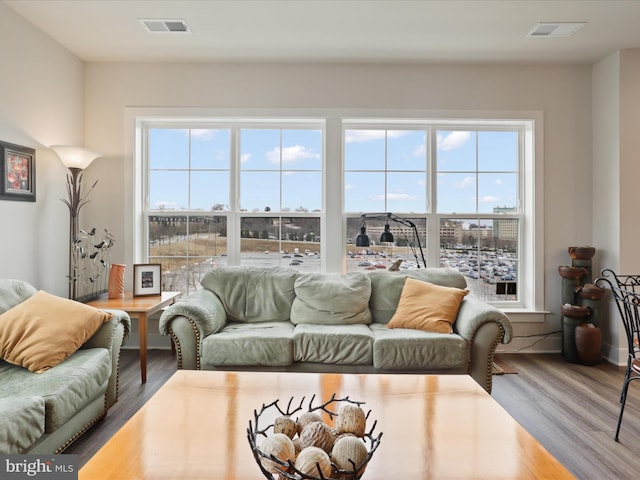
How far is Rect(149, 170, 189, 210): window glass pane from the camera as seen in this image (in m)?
4.27

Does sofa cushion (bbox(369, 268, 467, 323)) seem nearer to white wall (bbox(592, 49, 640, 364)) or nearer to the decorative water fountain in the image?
the decorative water fountain

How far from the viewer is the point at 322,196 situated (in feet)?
14.0

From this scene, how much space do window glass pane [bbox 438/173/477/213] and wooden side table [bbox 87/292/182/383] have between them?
2.81 meters

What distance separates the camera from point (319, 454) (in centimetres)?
105

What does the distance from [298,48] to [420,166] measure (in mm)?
1650

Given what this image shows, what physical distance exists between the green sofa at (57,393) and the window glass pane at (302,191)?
201 centimetres

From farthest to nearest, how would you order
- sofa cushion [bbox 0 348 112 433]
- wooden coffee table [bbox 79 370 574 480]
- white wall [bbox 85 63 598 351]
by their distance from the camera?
white wall [bbox 85 63 598 351] < sofa cushion [bbox 0 348 112 433] < wooden coffee table [bbox 79 370 574 480]

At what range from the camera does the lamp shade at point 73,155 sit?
3.50 meters

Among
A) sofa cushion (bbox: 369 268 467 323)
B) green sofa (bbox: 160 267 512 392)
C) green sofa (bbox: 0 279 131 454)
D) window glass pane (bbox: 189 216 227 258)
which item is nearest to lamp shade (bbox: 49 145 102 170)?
window glass pane (bbox: 189 216 227 258)

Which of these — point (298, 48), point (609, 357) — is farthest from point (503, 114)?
point (609, 357)

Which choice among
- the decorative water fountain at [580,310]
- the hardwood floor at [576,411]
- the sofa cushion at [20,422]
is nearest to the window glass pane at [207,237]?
the sofa cushion at [20,422]

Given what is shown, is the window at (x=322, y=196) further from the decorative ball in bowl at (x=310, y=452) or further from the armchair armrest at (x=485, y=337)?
the decorative ball in bowl at (x=310, y=452)

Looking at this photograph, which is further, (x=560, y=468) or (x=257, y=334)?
(x=257, y=334)

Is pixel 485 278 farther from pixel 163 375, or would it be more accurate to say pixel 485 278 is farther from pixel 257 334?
pixel 163 375
